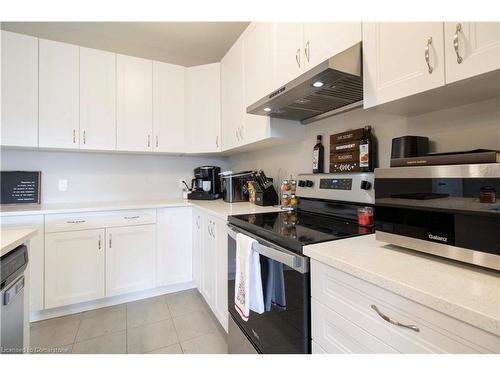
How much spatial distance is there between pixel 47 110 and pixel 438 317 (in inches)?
111

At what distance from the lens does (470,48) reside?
2.30 feet

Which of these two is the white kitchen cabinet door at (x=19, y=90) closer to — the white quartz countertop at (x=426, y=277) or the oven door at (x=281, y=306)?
the oven door at (x=281, y=306)

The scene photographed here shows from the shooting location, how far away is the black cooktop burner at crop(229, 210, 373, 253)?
0.97 meters

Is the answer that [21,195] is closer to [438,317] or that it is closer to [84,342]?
[84,342]

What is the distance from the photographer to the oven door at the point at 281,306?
0.88 meters

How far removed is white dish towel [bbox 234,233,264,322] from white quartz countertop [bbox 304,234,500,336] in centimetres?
36

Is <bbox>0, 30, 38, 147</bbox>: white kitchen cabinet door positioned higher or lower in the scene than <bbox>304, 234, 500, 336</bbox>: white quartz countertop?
higher

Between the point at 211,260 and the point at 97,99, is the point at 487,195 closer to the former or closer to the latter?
the point at 211,260

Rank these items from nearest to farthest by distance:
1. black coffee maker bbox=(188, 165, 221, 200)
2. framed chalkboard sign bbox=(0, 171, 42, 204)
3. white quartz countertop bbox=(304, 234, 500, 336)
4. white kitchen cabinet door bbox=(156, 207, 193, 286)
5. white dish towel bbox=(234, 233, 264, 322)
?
white quartz countertop bbox=(304, 234, 500, 336) < white dish towel bbox=(234, 233, 264, 322) < framed chalkboard sign bbox=(0, 171, 42, 204) < white kitchen cabinet door bbox=(156, 207, 193, 286) < black coffee maker bbox=(188, 165, 221, 200)

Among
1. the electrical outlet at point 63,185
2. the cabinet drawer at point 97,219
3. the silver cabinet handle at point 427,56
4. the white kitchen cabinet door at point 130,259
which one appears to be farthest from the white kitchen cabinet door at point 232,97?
the electrical outlet at point 63,185

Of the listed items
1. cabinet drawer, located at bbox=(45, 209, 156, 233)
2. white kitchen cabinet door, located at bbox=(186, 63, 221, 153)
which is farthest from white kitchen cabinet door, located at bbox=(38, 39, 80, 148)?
white kitchen cabinet door, located at bbox=(186, 63, 221, 153)

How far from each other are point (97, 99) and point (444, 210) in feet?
8.76

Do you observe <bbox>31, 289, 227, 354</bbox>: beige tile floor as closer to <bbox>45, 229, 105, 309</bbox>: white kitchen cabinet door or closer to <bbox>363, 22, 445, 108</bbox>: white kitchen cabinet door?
<bbox>45, 229, 105, 309</bbox>: white kitchen cabinet door
